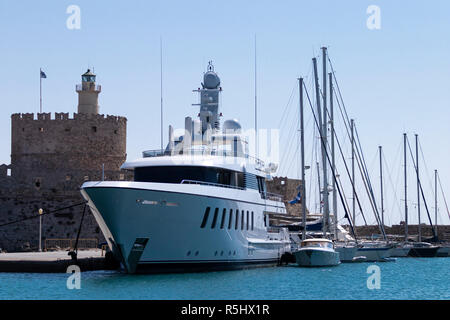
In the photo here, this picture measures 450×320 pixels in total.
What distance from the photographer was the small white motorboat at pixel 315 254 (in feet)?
114

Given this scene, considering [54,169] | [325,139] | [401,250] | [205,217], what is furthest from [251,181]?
[401,250]

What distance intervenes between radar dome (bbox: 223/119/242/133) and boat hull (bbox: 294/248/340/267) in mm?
5866

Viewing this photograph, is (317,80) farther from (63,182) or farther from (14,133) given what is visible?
(14,133)

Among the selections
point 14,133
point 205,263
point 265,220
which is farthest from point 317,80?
point 14,133

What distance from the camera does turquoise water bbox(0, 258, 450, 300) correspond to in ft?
77.9

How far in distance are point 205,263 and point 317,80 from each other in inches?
600

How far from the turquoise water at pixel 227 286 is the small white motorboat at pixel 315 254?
1.20 m

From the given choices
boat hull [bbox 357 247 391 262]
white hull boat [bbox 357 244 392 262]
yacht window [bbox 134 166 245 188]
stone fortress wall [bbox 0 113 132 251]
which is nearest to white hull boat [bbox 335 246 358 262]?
white hull boat [bbox 357 244 392 262]

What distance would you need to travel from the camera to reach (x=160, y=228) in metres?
27.4

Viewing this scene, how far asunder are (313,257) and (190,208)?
856 cm

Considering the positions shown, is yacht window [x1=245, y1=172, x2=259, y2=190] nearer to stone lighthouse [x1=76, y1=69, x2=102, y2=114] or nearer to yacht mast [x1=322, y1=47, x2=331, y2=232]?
yacht mast [x1=322, y1=47, x2=331, y2=232]

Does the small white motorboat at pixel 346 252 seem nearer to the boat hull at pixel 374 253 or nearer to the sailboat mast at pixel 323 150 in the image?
the sailboat mast at pixel 323 150

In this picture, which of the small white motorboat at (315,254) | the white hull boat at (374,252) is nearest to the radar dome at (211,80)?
the small white motorboat at (315,254)

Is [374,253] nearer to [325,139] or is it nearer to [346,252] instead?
[346,252]
